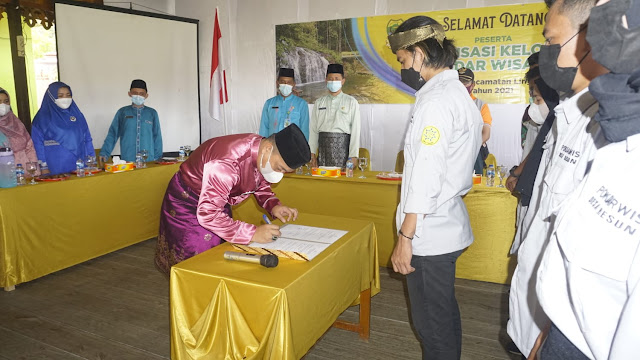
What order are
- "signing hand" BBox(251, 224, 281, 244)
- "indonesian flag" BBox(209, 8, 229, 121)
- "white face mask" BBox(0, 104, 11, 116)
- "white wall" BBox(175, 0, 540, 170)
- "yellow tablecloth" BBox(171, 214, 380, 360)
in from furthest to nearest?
1. "indonesian flag" BBox(209, 8, 229, 121)
2. "white wall" BBox(175, 0, 540, 170)
3. "white face mask" BBox(0, 104, 11, 116)
4. "signing hand" BBox(251, 224, 281, 244)
5. "yellow tablecloth" BBox(171, 214, 380, 360)

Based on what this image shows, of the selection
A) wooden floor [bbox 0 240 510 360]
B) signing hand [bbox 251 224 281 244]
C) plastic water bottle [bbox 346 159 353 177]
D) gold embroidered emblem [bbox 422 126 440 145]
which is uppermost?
gold embroidered emblem [bbox 422 126 440 145]

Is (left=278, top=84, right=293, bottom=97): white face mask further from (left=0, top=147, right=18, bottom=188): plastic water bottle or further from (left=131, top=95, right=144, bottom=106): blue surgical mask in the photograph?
(left=0, top=147, right=18, bottom=188): plastic water bottle

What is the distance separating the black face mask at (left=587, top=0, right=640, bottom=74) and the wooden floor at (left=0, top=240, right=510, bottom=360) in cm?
186

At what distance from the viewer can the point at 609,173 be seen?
2.13 ft

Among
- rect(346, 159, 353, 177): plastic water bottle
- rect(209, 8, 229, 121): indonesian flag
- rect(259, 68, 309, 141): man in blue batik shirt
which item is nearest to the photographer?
rect(346, 159, 353, 177): plastic water bottle

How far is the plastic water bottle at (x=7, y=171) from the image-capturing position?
278cm

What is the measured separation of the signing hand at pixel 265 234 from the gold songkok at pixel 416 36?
2.78 ft

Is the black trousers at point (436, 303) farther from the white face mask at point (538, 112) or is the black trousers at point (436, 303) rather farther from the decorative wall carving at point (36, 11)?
the decorative wall carving at point (36, 11)

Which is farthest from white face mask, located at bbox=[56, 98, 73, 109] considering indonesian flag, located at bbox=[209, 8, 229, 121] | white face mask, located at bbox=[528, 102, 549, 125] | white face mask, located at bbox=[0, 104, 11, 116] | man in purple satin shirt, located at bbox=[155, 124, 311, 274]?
white face mask, located at bbox=[528, 102, 549, 125]

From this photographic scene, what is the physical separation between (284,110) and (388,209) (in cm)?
204

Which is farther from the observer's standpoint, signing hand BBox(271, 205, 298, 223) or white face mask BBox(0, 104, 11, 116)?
white face mask BBox(0, 104, 11, 116)

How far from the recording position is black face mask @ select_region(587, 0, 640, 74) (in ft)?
2.01

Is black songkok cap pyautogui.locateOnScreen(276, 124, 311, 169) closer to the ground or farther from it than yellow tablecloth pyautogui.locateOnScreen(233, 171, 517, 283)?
farther from it

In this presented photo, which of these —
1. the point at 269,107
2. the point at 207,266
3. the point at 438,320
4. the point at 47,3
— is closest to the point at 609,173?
the point at 438,320
